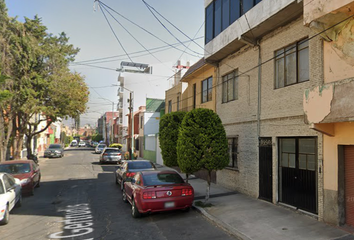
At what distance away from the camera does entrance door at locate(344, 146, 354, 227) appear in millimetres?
6653

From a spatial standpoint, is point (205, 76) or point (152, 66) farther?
point (152, 66)

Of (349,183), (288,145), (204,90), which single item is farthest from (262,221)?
(204,90)

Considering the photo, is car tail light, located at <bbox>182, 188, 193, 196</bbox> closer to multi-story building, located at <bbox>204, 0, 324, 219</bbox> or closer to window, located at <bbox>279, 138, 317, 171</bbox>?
multi-story building, located at <bbox>204, 0, 324, 219</bbox>

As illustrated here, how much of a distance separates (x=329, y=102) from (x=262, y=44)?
15.6ft

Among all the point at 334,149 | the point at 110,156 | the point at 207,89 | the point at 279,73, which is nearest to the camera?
the point at 334,149

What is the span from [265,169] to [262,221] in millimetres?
2774

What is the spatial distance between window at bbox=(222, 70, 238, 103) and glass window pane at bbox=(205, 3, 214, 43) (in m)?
2.33

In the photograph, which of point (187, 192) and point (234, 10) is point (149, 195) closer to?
point (187, 192)

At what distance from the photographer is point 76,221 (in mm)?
7762

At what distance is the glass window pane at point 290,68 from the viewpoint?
29.1 ft

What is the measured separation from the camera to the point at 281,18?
29.3 feet

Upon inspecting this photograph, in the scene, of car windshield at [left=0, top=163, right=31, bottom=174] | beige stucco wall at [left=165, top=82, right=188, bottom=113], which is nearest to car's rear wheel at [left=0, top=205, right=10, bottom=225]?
car windshield at [left=0, top=163, right=31, bottom=174]

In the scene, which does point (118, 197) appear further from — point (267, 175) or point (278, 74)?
point (278, 74)

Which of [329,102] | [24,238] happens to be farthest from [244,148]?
[24,238]
